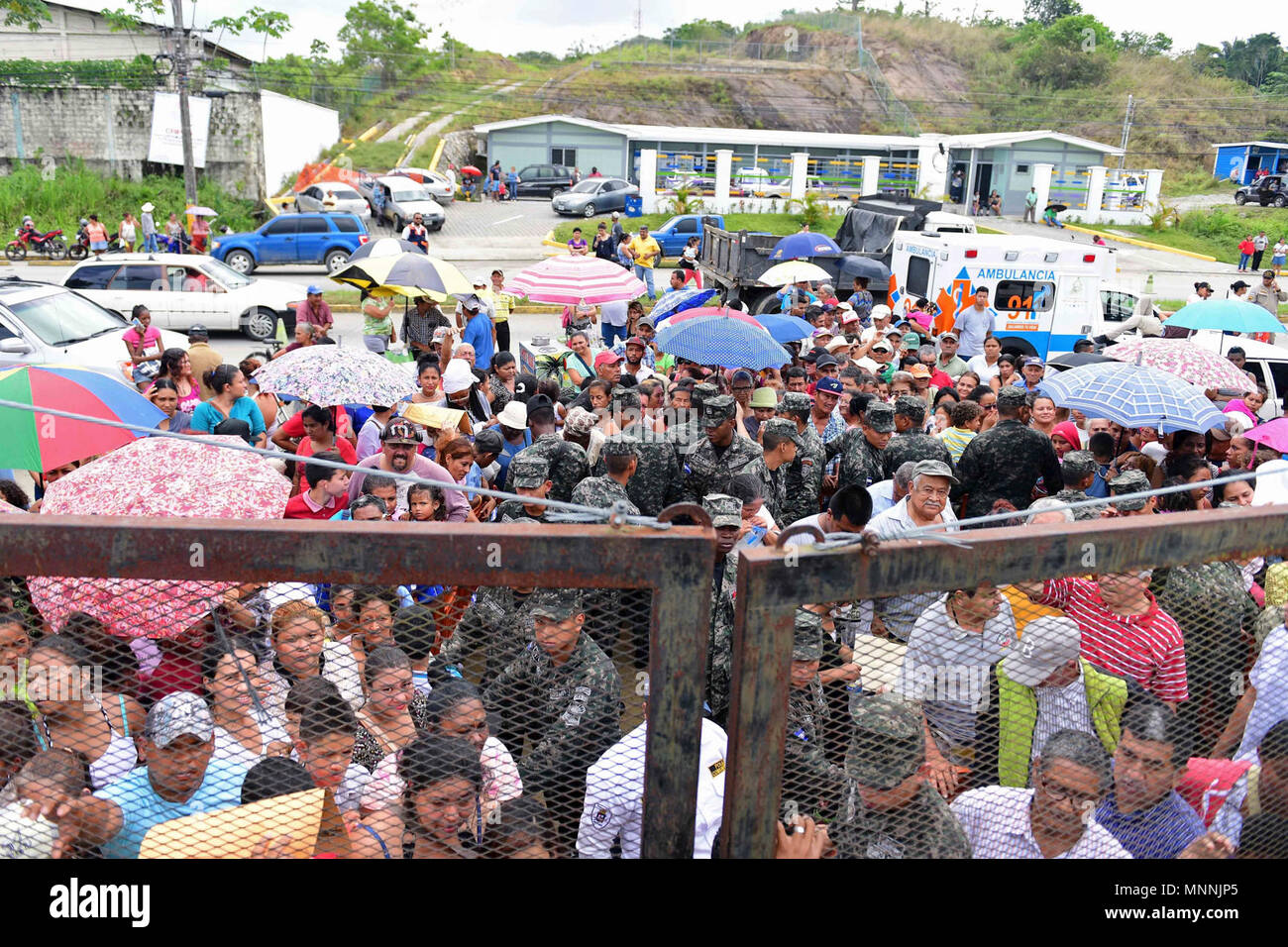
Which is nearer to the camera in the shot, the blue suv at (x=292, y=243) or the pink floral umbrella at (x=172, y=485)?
the pink floral umbrella at (x=172, y=485)

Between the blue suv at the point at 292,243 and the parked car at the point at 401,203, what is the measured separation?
7.99 metres

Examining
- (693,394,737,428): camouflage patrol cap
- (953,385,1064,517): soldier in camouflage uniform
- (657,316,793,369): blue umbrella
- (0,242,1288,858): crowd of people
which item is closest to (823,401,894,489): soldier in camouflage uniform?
(953,385,1064,517): soldier in camouflage uniform

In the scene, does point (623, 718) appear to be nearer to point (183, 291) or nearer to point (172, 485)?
point (172, 485)

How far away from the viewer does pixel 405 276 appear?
11320 millimetres

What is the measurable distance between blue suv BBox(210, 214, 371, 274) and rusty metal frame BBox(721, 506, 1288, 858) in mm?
27078

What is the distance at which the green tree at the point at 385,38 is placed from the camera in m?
62.0

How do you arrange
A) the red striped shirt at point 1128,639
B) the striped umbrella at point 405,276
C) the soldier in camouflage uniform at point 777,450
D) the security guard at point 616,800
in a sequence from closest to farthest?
the security guard at point 616,800 → the red striped shirt at point 1128,639 → the soldier in camouflage uniform at point 777,450 → the striped umbrella at point 405,276

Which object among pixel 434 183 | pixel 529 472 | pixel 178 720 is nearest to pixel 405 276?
pixel 529 472

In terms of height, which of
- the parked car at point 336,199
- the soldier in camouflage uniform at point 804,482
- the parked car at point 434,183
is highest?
the parked car at point 434,183

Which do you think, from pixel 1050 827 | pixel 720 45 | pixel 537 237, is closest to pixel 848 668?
pixel 1050 827

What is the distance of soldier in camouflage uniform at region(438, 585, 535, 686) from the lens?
2250 millimetres

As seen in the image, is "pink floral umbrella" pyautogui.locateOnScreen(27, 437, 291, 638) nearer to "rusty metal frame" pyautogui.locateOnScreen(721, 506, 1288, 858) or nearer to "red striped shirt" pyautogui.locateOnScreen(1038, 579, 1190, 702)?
"rusty metal frame" pyautogui.locateOnScreen(721, 506, 1288, 858)

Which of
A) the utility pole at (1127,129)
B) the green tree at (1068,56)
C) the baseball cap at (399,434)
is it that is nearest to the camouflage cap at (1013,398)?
the baseball cap at (399,434)

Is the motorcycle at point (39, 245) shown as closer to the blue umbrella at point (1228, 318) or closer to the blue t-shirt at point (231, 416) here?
the blue t-shirt at point (231, 416)
